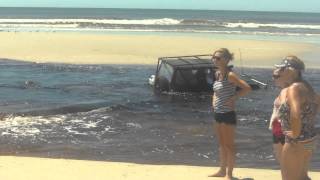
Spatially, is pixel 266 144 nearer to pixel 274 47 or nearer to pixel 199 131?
pixel 199 131

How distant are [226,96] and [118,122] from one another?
6874mm

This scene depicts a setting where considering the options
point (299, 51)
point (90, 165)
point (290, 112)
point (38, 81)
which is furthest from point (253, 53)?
point (290, 112)

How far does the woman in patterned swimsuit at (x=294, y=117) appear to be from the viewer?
5059mm

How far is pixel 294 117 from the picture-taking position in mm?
5016

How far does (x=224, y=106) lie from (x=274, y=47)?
3037cm

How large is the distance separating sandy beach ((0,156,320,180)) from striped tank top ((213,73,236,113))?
1.09 m

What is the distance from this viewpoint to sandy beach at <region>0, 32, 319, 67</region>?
29.6 metres

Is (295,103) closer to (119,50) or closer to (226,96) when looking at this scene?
(226,96)

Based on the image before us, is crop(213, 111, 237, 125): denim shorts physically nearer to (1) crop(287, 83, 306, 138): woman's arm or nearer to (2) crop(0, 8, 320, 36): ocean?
(1) crop(287, 83, 306, 138): woman's arm

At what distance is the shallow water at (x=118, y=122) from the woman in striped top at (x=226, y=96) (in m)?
2.62

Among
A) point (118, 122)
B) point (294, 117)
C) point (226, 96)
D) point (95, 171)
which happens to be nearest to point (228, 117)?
point (226, 96)

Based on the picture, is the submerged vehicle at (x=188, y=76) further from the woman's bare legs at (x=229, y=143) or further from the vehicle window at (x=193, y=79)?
the woman's bare legs at (x=229, y=143)

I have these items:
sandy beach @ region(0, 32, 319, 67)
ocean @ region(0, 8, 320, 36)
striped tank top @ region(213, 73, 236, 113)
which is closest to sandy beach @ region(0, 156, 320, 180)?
striped tank top @ region(213, 73, 236, 113)

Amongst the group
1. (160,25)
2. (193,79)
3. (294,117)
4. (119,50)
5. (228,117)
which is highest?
(294,117)
